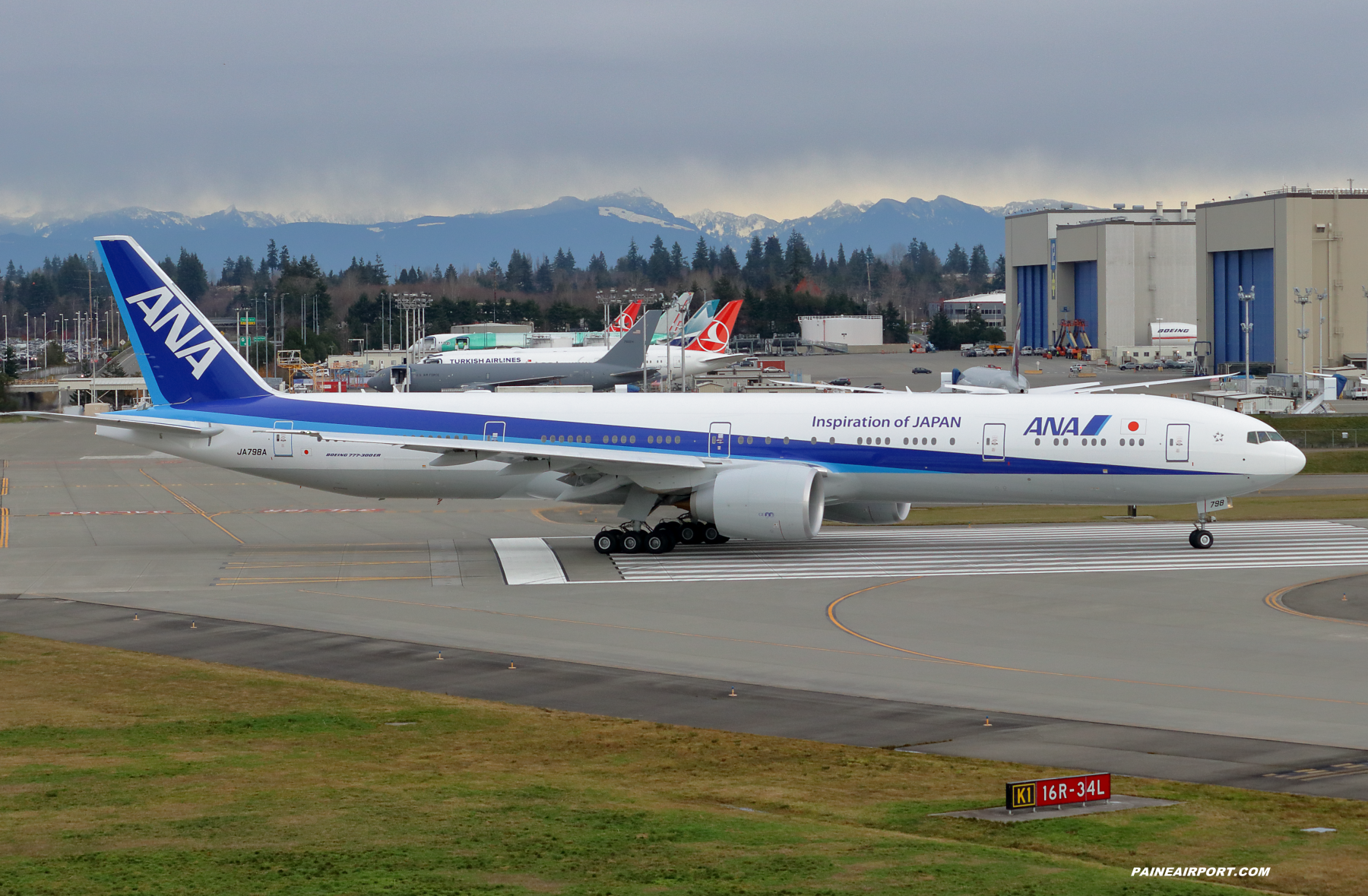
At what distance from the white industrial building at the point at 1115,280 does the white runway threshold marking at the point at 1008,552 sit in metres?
130

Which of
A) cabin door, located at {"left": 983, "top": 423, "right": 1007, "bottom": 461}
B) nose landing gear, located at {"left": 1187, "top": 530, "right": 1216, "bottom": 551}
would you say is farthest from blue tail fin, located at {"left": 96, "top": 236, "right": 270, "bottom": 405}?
nose landing gear, located at {"left": 1187, "top": 530, "right": 1216, "bottom": 551}

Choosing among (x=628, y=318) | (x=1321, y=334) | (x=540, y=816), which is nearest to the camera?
(x=540, y=816)

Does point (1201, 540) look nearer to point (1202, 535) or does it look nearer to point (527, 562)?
point (1202, 535)

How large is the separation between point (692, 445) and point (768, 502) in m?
3.62

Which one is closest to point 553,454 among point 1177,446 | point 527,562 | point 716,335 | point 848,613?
point 527,562

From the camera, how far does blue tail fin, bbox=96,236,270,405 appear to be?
4056cm

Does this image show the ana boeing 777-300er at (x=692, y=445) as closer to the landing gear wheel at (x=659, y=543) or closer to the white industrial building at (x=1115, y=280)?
the landing gear wheel at (x=659, y=543)

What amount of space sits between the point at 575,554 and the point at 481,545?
3818 mm

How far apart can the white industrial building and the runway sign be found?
15803cm

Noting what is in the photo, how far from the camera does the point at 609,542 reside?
38.8 meters

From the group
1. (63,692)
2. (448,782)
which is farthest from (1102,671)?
(63,692)

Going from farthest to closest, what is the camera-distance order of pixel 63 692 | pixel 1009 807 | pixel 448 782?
pixel 63 692
pixel 448 782
pixel 1009 807

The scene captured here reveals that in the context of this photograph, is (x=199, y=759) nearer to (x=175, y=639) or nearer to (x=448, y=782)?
(x=448, y=782)

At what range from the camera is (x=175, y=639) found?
27.5 metres
